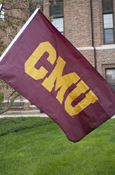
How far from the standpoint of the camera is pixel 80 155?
450 centimetres

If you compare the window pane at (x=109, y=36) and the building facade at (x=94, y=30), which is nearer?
the building facade at (x=94, y=30)

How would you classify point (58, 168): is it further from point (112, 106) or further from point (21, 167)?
point (112, 106)

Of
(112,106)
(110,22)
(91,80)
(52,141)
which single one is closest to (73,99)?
(91,80)

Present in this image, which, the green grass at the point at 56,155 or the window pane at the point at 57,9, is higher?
the window pane at the point at 57,9

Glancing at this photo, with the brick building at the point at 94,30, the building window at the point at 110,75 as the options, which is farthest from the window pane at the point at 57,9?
the building window at the point at 110,75

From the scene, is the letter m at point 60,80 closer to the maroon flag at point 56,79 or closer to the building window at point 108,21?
the maroon flag at point 56,79

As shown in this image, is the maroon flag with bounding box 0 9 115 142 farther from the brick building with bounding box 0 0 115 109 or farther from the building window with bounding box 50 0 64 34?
the building window with bounding box 50 0 64 34

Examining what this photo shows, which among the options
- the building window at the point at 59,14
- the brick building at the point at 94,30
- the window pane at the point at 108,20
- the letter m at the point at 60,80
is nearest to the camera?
the letter m at the point at 60,80

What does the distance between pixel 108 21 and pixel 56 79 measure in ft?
47.6

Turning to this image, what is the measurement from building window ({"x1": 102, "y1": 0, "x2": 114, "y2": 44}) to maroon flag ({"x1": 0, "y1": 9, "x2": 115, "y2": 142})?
13315 millimetres

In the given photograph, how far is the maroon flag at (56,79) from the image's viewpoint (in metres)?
1.92

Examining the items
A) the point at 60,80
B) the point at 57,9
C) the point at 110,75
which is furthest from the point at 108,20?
the point at 60,80

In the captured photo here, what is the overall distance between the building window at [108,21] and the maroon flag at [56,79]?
13.3m

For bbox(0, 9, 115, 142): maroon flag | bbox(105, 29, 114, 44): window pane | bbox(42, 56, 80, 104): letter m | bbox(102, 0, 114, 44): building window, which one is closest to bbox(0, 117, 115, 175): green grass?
bbox(0, 9, 115, 142): maroon flag
